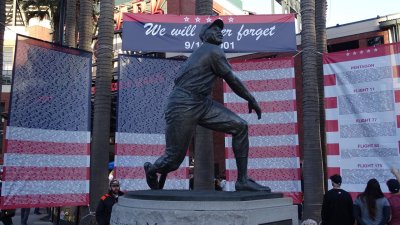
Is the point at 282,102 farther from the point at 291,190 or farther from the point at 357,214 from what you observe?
the point at 357,214

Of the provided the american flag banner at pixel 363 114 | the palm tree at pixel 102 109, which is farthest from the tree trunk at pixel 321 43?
the palm tree at pixel 102 109

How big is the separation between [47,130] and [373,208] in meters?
7.45

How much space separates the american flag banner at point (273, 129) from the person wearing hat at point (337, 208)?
168 inches

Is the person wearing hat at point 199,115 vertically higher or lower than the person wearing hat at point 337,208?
higher

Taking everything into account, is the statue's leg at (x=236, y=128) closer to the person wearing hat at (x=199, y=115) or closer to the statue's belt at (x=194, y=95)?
the person wearing hat at (x=199, y=115)

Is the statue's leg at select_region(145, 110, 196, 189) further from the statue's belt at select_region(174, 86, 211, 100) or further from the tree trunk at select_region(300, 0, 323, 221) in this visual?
the tree trunk at select_region(300, 0, 323, 221)

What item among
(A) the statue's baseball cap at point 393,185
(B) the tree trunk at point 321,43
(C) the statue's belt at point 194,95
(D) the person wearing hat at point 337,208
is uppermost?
(B) the tree trunk at point 321,43

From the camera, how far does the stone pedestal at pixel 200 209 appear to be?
183 inches

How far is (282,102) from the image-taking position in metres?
11.2

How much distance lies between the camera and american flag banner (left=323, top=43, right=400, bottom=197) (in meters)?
9.55

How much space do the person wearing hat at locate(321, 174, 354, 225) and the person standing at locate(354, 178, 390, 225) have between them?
14cm

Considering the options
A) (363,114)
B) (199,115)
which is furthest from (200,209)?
(363,114)

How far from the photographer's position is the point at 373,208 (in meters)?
6.21

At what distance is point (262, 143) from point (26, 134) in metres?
5.67
